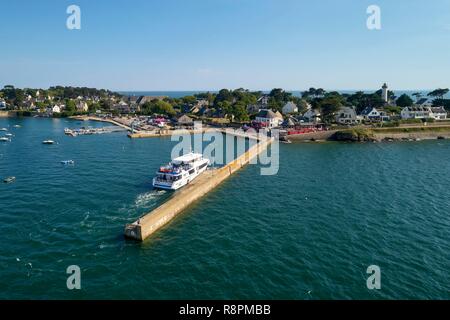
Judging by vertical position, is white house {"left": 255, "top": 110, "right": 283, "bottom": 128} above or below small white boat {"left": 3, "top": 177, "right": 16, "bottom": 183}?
above

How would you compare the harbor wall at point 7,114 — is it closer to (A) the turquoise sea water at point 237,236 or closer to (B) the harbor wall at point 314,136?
(A) the turquoise sea water at point 237,236

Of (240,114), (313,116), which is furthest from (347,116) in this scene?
(240,114)

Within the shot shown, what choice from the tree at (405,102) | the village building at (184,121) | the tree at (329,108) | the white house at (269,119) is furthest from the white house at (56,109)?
the tree at (405,102)

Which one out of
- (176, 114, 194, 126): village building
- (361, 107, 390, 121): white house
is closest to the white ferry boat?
(176, 114, 194, 126): village building

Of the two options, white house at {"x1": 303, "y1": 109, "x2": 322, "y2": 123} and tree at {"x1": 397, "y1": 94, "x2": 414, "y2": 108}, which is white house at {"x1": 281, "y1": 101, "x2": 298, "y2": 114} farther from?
tree at {"x1": 397, "y1": 94, "x2": 414, "y2": 108}
